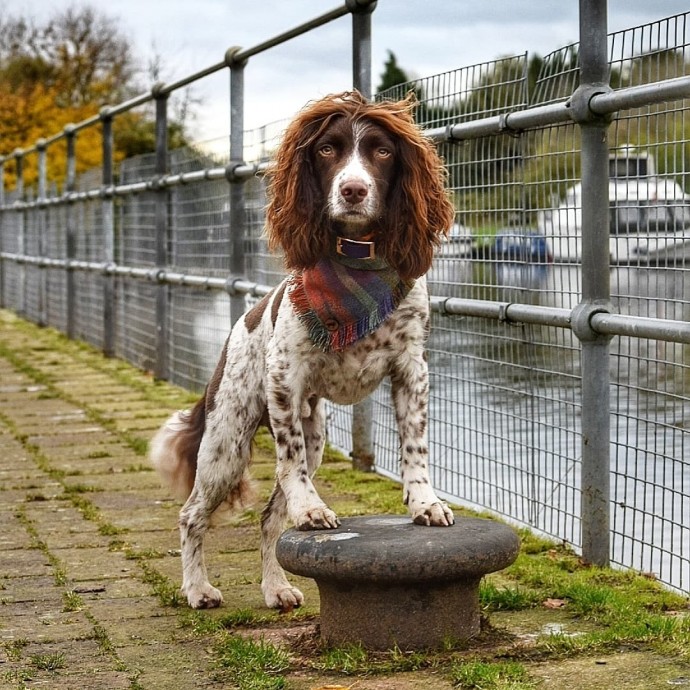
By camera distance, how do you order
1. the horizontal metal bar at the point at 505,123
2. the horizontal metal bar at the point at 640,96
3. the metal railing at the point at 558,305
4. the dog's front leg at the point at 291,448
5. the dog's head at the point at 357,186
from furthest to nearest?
the horizontal metal bar at the point at 505,123, the metal railing at the point at 558,305, the horizontal metal bar at the point at 640,96, the dog's front leg at the point at 291,448, the dog's head at the point at 357,186

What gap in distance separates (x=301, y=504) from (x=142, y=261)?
8.99 metres

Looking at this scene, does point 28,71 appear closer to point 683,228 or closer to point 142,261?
point 142,261

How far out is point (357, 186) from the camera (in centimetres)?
383

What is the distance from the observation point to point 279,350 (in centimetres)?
422

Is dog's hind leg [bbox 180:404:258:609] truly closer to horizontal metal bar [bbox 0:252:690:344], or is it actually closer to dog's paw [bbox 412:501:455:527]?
dog's paw [bbox 412:501:455:527]

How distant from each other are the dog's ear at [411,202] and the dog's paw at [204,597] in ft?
4.57

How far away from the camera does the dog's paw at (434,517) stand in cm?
412

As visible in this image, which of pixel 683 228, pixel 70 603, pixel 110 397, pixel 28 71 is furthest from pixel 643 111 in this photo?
pixel 28 71

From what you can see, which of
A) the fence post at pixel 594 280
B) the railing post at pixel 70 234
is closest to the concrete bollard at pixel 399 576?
the fence post at pixel 594 280

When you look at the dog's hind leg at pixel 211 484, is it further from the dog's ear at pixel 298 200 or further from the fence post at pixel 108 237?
the fence post at pixel 108 237

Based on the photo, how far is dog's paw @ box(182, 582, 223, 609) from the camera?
4672mm

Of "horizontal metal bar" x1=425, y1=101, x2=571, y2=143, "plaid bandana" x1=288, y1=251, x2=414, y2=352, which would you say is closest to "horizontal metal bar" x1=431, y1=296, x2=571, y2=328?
"horizontal metal bar" x1=425, y1=101, x2=571, y2=143

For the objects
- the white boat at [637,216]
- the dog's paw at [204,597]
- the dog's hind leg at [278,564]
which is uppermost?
the white boat at [637,216]

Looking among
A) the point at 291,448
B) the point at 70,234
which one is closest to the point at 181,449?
the point at 291,448
